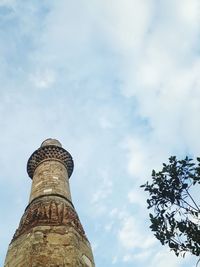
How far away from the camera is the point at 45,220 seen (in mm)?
8805

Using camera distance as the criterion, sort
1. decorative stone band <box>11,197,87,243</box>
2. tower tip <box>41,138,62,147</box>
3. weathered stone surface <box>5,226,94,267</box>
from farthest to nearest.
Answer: tower tip <box>41,138,62,147</box>
decorative stone band <box>11,197,87,243</box>
weathered stone surface <box>5,226,94,267</box>

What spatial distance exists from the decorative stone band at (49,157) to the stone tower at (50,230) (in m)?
0.41

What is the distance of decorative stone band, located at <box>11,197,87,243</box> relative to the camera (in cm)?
877

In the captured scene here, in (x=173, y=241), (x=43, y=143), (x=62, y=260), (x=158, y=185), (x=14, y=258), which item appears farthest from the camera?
(x=43, y=143)

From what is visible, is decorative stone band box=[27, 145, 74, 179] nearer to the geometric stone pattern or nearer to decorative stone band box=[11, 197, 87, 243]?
the geometric stone pattern

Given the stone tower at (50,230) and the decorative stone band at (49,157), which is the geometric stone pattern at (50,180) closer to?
the stone tower at (50,230)

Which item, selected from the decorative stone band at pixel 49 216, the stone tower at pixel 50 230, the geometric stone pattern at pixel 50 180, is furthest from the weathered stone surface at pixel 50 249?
the geometric stone pattern at pixel 50 180

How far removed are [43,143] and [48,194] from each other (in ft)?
11.2

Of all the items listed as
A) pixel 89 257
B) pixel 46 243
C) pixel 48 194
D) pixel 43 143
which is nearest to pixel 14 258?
pixel 46 243

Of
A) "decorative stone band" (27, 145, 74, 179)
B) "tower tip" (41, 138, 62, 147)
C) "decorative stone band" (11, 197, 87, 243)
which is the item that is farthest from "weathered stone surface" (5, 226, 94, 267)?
"tower tip" (41, 138, 62, 147)

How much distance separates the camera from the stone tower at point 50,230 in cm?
771

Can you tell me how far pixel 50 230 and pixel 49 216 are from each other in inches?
21.1

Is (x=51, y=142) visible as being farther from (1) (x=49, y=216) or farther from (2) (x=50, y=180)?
(1) (x=49, y=216)

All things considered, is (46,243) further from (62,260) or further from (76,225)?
(76,225)
